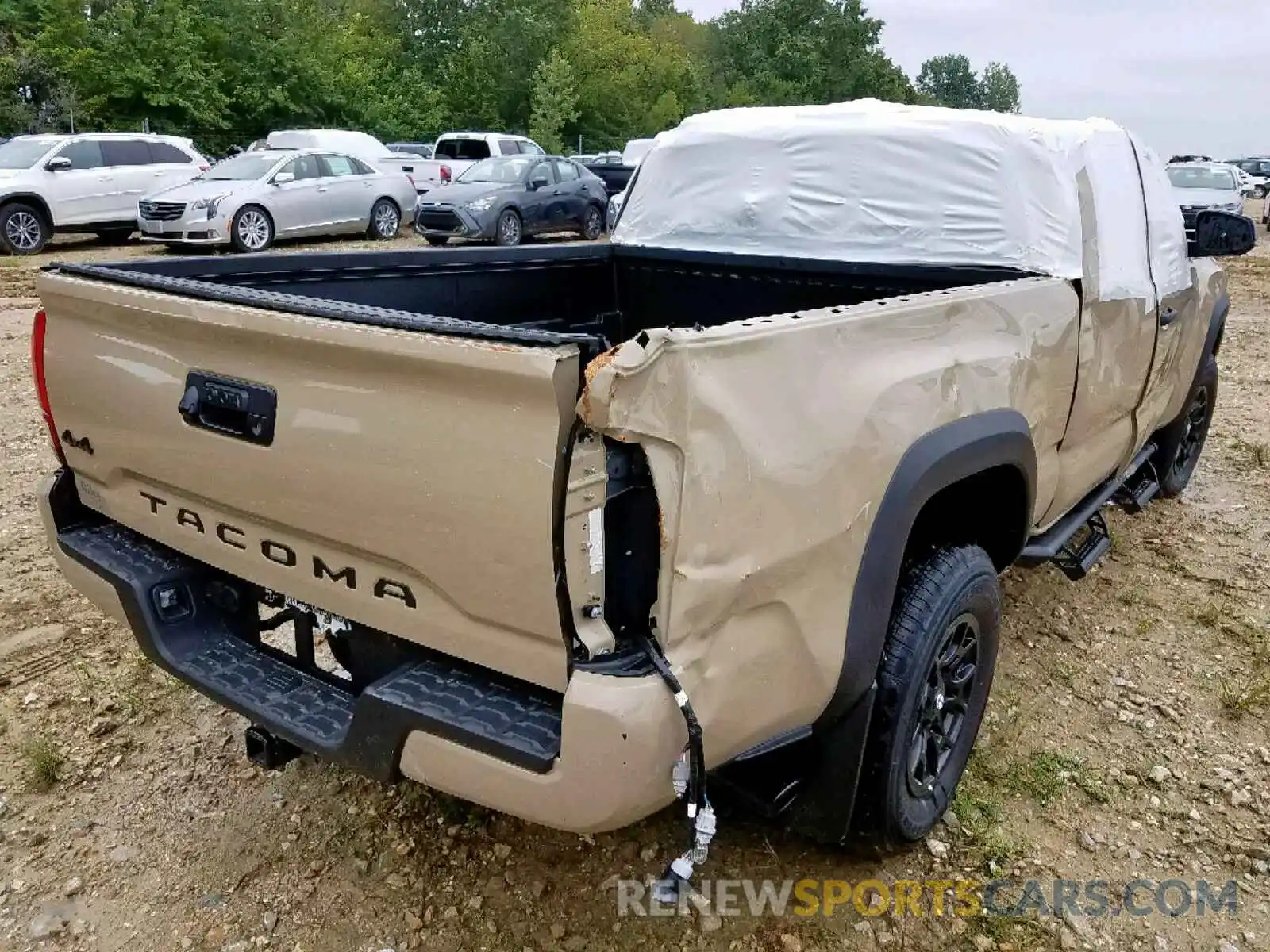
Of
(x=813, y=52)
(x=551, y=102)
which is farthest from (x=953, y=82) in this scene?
(x=551, y=102)

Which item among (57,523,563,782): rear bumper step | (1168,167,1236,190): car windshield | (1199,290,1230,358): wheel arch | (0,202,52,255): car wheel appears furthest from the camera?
(1168,167,1236,190): car windshield

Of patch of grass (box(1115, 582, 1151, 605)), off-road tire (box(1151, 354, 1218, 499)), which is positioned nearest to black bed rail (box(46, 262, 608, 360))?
patch of grass (box(1115, 582, 1151, 605))

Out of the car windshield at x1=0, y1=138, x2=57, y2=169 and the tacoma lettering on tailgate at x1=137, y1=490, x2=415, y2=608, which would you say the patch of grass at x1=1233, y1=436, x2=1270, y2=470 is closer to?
the tacoma lettering on tailgate at x1=137, y1=490, x2=415, y2=608

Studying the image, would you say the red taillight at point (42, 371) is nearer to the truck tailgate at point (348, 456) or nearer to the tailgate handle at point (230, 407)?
the truck tailgate at point (348, 456)

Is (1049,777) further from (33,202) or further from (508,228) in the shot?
(33,202)

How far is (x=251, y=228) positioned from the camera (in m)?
15.0

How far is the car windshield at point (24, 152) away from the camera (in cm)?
1462

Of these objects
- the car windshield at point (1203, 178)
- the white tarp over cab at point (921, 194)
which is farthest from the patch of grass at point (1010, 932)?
the car windshield at point (1203, 178)

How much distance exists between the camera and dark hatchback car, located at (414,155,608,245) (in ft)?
53.1

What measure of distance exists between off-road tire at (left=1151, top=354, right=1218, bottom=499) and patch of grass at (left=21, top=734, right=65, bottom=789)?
4919 millimetres

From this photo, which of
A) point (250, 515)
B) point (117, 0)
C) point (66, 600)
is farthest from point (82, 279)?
point (117, 0)

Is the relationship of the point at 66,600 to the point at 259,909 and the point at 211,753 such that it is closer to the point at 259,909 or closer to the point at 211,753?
the point at 211,753

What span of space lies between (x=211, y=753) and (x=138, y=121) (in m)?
33.1

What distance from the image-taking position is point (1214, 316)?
5133 millimetres
